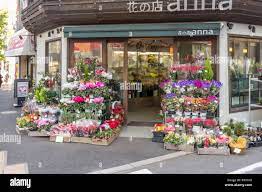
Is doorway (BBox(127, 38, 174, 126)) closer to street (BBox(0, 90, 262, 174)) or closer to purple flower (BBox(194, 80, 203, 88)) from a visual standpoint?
purple flower (BBox(194, 80, 203, 88))

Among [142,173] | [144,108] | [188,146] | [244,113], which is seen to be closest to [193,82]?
[188,146]

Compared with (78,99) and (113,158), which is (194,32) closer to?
(78,99)

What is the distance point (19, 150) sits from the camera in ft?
30.5

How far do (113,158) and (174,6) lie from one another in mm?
4612

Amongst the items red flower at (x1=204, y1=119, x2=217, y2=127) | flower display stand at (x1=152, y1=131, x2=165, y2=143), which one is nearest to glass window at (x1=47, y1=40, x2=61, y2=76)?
flower display stand at (x1=152, y1=131, x2=165, y2=143)

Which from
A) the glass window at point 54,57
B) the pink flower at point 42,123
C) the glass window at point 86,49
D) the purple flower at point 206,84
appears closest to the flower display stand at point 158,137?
the purple flower at point 206,84

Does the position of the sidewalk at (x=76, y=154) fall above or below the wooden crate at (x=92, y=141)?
below

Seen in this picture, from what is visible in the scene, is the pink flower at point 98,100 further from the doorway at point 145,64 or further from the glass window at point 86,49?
the glass window at point 86,49

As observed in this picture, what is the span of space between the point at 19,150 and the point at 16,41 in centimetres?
1254

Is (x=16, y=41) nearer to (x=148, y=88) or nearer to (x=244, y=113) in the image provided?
(x=148, y=88)

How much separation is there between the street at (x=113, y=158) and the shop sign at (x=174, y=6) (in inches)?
142

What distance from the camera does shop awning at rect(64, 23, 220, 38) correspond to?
10.8 metres

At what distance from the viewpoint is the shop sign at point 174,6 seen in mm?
10477
